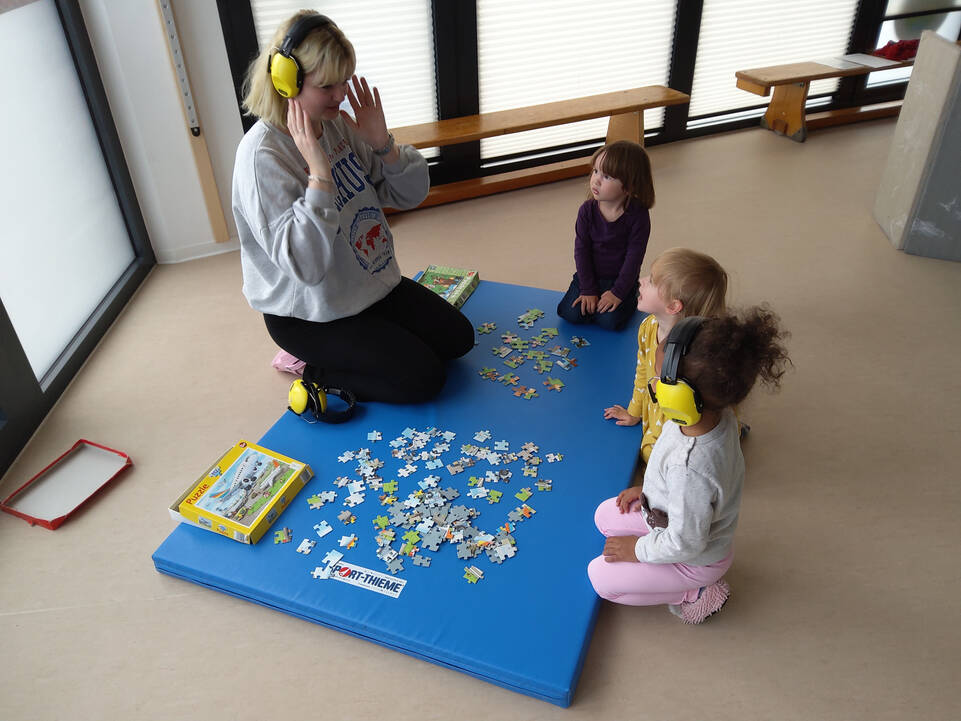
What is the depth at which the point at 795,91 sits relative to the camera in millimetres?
5531

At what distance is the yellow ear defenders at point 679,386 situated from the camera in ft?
5.38

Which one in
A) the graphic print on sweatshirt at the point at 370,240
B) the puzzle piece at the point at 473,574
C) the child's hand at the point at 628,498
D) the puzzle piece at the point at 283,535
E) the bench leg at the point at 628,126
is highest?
the graphic print on sweatshirt at the point at 370,240

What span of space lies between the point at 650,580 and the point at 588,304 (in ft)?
5.05

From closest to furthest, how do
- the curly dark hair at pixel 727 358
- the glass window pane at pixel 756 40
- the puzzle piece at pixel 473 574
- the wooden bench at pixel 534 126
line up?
1. the curly dark hair at pixel 727 358
2. the puzzle piece at pixel 473 574
3. the wooden bench at pixel 534 126
4. the glass window pane at pixel 756 40

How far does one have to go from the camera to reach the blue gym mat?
2051 millimetres

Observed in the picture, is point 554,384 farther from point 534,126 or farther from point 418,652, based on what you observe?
point 534,126

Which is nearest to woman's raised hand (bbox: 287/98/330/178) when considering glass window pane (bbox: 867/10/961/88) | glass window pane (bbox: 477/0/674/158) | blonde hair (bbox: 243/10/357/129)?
blonde hair (bbox: 243/10/357/129)

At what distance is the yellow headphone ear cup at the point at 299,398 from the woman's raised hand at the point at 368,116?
1.04 m

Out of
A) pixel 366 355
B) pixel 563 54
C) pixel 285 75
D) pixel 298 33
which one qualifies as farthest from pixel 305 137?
pixel 563 54

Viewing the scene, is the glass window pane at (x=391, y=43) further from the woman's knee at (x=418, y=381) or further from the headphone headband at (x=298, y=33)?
the woman's knee at (x=418, y=381)

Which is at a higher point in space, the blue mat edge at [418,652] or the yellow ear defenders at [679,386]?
the yellow ear defenders at [679,386]

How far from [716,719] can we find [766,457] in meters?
1.12

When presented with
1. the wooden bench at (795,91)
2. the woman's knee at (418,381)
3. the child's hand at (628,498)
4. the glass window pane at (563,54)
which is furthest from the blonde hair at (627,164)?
the wooden bench at (795,91)

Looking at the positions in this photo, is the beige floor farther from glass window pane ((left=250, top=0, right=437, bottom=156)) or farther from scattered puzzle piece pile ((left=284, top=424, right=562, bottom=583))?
glass window pane ((left=250, top=0, right=437, bottom=156))
